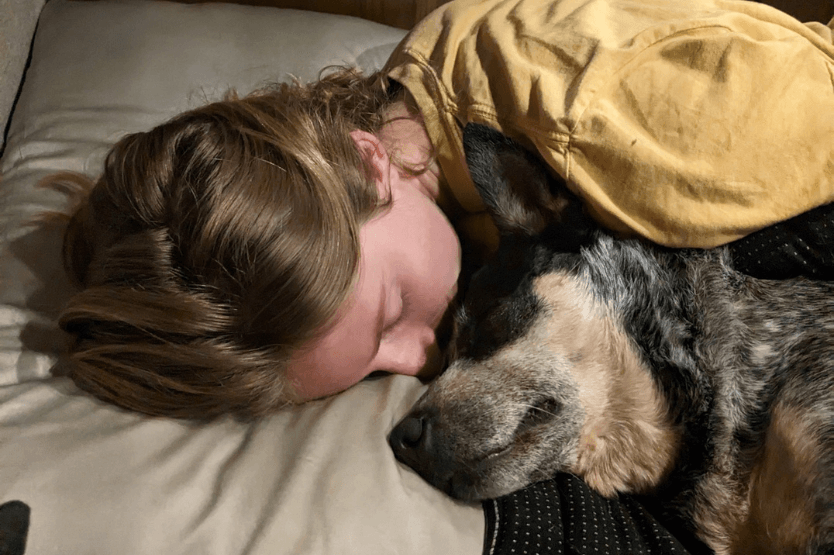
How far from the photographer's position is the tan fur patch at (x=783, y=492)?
1089 millimetres

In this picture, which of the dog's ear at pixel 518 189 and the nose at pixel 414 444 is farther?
the dog's ear at pixel 518 189

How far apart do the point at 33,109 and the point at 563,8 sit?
1.87 m

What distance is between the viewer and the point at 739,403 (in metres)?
1.24

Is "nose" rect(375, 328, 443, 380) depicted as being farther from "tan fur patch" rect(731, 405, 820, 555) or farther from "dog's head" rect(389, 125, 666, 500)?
"tan fur patch" rect(731, 405, 820, 555)

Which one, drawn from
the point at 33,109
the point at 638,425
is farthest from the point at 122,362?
the point at 33,109

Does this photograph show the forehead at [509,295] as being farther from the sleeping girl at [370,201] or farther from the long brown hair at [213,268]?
the long brown hair at [213,268]

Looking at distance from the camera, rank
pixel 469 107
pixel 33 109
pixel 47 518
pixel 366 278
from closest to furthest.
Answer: pixel 47 518 → pixel 366 278 → pixel 469 107 → pixel 33 109

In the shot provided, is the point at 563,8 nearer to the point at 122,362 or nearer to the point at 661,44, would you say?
the point at 661,44

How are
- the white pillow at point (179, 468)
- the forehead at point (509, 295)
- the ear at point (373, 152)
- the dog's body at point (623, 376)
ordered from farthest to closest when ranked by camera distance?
the ear at point (373, 152) → the forehead at point (509, 295) → the dog's body at point (623, 376) → the white pillow at point (179, 468)

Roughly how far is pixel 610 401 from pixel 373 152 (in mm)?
816

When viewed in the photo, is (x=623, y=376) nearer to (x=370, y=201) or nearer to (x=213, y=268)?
(x=370, y=201)

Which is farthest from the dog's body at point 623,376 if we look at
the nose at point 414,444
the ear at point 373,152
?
the ear at point 373,152

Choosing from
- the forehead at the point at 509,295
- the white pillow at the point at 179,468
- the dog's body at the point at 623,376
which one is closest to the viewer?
the white pillow at the point at 179,468

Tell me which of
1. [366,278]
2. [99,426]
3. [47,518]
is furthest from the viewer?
[366,278]
